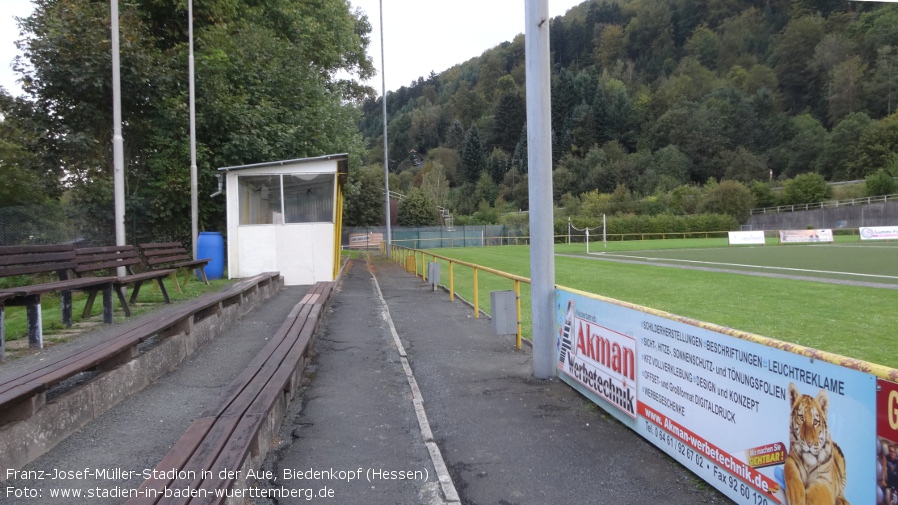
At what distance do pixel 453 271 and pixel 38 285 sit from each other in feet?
53.7

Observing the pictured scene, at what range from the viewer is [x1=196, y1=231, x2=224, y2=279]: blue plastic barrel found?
50.3 feet

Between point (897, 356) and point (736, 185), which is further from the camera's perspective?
point (736, 185)

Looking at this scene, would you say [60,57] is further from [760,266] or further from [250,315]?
[760,266]

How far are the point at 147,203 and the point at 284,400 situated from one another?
14454mm

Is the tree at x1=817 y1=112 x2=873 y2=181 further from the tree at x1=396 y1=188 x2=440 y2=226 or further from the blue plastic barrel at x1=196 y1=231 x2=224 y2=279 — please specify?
the blue plastic barrel at x1=196 y1=231 x2=224 y2=279

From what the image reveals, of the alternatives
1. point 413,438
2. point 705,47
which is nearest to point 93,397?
point 413,438

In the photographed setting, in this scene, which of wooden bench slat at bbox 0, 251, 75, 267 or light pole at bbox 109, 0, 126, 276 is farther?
light pole at bbox 109, 0, 126, 276

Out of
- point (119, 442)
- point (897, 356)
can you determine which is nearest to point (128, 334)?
point (119, 442)

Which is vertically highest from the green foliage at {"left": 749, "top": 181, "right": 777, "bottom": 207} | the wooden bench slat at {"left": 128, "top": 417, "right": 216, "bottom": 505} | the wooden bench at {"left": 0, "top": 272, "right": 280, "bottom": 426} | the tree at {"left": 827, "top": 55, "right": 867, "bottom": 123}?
the tree at {"left": 827, "top": 55, "right": 867, "bottom": 123}

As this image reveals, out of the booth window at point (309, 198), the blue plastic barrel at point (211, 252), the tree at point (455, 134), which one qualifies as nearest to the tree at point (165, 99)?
the blue plastic barrel at point (211, 252)

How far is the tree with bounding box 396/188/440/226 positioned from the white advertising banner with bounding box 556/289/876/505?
66.6 meters

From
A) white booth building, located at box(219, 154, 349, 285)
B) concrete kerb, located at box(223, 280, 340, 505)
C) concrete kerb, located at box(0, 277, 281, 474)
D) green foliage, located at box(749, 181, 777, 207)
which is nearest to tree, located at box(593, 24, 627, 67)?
green foliage, located at box(749, 181, 777, 207)

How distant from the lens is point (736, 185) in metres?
67.9

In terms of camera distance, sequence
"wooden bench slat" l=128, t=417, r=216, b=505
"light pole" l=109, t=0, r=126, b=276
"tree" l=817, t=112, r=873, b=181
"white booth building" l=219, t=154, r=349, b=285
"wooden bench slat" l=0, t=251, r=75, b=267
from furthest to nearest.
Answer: "tree" l=817, t=112, r=873, b=181
"white booth building" l=219, t=154, r=349, b=285
"light pole" l=109, t=0, r=126, b=276
"wooden bench slat" l=0, t=251, r=75, b=267
"wooden bench slat" l=128, t=417, r=216, b=505
